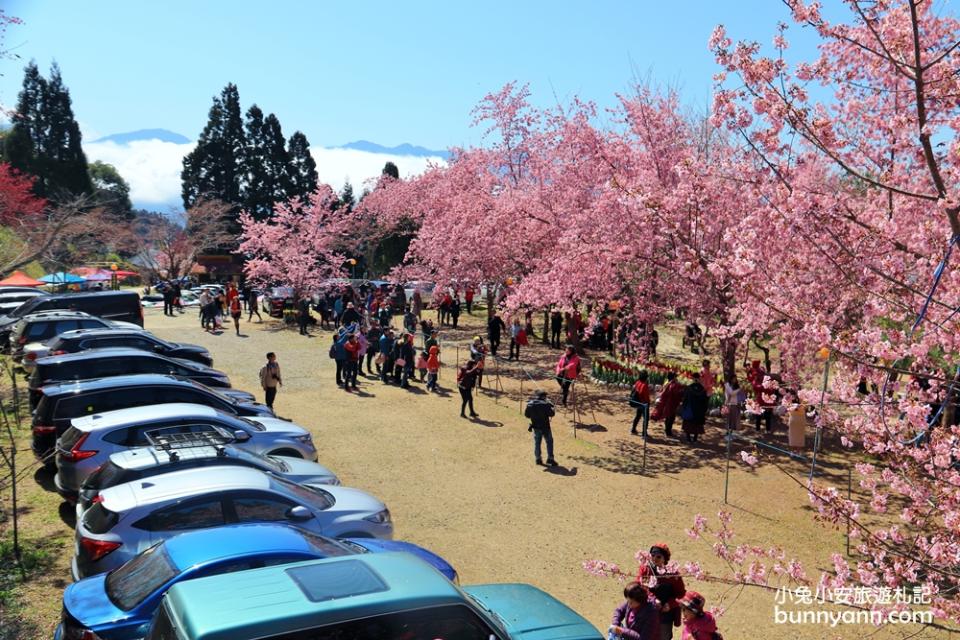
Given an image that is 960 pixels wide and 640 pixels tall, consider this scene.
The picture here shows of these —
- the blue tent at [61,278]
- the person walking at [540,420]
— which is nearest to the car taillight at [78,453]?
the person walking at [540,420]

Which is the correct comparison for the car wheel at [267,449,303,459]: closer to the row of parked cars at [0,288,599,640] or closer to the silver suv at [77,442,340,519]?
the row of parked cars at [0,288,599,640]

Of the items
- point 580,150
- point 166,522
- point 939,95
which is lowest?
point 166,522

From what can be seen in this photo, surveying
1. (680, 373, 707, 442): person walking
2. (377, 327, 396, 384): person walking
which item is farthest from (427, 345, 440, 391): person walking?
(680, 373, 707, 442): person walking

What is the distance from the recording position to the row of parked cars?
4.59 m

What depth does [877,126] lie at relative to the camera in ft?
36.4

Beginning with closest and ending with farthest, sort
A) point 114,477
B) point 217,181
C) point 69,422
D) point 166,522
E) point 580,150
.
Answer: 1. point 166,522
2. point 114,477
3. point 69,422
4. point 580,150
5. point 217,181

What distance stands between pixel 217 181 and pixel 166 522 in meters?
53.3

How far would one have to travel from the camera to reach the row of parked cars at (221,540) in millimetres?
4594

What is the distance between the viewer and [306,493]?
343 inches

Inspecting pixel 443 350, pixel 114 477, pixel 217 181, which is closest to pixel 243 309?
pixel 443 350

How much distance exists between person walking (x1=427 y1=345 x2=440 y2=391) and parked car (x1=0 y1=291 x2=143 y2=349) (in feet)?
40.5

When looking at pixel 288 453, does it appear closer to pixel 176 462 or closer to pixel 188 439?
pixel 188 439

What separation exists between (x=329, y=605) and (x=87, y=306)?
78.2 ft

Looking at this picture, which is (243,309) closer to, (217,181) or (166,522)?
(217,181)
